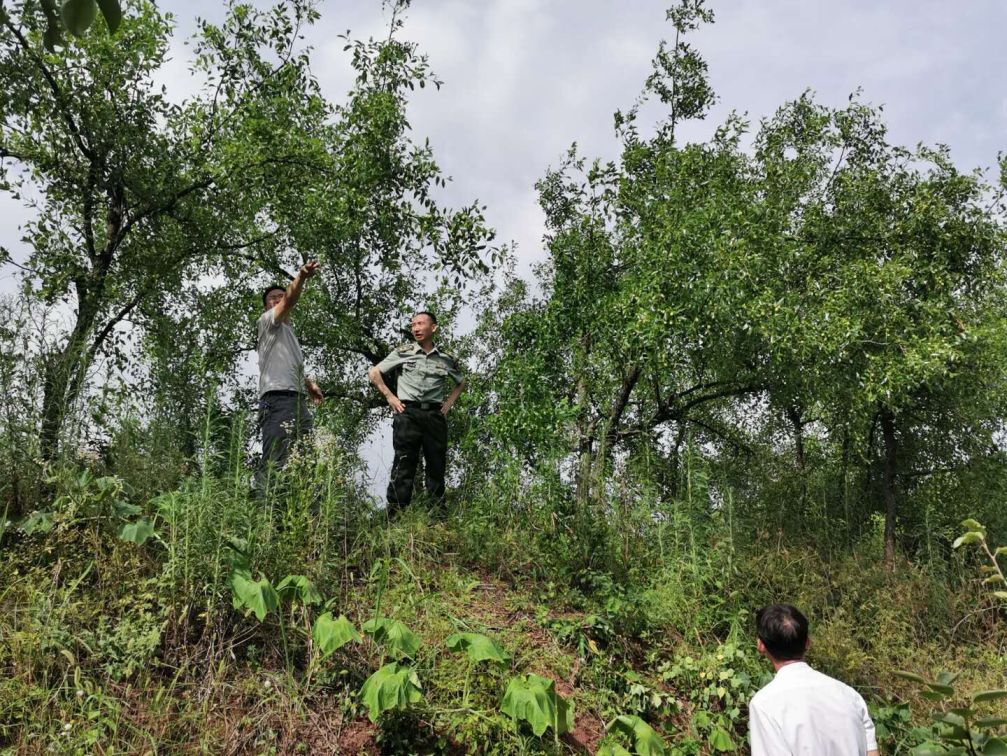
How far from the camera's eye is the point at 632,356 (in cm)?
946

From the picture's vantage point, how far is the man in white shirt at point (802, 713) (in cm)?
305

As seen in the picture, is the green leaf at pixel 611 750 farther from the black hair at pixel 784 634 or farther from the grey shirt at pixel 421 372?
the grey shirt at pixel 421 372

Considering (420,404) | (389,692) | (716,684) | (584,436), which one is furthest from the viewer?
(584,436)

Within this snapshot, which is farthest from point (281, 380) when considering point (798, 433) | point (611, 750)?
point (798, 433)

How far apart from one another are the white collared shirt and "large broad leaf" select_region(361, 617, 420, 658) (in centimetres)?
186

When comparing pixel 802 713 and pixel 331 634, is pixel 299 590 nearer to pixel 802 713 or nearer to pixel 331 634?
pixel 331 634

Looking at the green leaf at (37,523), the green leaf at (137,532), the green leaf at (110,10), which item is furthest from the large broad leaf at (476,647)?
the green leaf at (110,10)

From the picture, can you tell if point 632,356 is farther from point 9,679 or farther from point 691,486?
point 9,679

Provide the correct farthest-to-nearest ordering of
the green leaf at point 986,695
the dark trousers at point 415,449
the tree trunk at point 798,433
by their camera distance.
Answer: the tree trunk at point 798,433 < the dark trousers at point 415,449 < the green leaf at point 986,695

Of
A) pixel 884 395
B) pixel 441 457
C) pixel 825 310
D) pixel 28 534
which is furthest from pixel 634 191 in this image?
pixel 28 534

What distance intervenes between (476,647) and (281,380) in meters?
3.03

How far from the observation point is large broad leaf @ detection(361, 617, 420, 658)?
404 cm

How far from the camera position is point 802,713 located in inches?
122

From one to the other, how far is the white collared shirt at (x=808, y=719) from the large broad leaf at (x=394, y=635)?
1.86m
